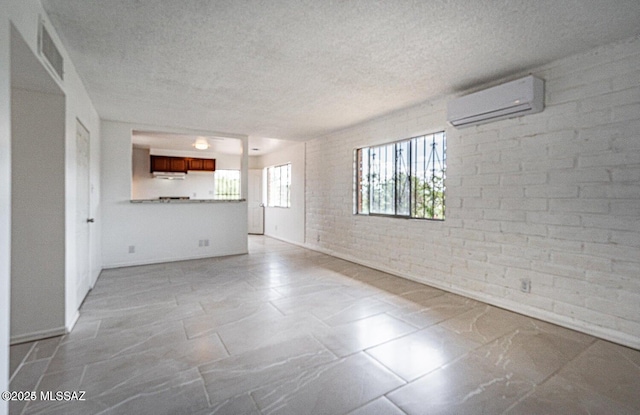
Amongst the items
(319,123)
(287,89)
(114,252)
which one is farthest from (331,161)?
(114,252)

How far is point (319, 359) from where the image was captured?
2125mm

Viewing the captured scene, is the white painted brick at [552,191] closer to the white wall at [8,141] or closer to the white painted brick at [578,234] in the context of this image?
the white painted brick at [578,234]

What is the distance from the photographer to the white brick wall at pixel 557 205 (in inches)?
91.8

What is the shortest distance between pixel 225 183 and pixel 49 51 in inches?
275

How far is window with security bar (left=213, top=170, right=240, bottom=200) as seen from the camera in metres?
8.88

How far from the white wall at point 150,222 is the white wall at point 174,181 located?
2306 millimetres

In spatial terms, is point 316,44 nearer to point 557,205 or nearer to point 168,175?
point 557,205

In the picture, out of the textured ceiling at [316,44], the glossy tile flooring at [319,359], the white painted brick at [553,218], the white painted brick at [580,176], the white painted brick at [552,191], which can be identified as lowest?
the glossy tile flooring at [319,359]

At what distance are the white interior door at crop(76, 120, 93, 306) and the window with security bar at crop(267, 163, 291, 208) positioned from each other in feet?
15.0

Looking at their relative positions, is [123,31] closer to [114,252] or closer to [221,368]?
[221,368]

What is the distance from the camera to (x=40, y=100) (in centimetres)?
236

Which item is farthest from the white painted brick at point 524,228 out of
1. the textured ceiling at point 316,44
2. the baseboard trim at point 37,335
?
the baseboard trim at point 37,335

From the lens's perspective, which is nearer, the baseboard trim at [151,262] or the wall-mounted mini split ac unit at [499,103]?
the wall-mounted mini split ac unit at [499,103]

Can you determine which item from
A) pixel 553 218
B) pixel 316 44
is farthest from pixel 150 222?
pixel 553 218
